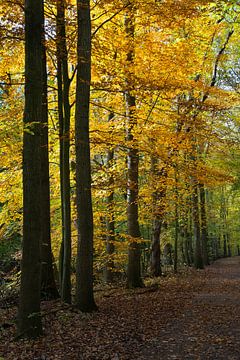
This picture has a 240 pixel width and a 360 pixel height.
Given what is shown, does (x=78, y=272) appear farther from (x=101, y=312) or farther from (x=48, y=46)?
(x=48, y=46)

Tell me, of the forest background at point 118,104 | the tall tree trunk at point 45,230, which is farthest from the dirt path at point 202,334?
the tall tree trunk at point 45,230

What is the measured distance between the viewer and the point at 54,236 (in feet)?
56.2

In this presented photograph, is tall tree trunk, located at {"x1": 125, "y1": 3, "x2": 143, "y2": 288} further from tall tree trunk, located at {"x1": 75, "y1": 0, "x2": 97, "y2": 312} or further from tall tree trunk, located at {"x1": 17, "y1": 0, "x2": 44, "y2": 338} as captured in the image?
tall tree trunk, located at {"x1": 17, "y1": 0, "x2": 44, "y2": 338}

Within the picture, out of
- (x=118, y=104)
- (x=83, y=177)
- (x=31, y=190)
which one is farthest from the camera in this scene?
(x=118, y=104)

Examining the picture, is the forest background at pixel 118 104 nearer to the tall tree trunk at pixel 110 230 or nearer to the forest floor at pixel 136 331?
the tall tree trunk at pixel 110 230

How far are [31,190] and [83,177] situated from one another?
2378 millimetres

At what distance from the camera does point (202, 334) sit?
7.17m

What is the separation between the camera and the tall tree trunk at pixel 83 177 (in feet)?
29.0

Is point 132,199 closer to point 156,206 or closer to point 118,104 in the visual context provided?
point 156,206

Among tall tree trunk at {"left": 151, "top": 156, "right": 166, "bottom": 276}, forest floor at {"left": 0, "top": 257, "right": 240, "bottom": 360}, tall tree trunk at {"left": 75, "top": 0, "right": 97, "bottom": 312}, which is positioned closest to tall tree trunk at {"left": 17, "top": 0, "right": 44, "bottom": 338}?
forest floor at {"left": 0, "top": 257, "right": 240, "bottom": 360}

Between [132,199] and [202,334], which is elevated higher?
[132,199]

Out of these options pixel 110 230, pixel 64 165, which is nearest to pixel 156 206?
pixel 110 230

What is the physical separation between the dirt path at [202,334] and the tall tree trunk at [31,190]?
2.16 m

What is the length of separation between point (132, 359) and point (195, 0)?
29.2 feet
